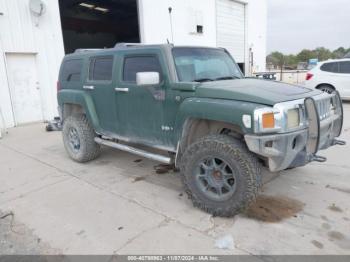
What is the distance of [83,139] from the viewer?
5.01 m

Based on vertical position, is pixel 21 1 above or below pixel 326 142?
above

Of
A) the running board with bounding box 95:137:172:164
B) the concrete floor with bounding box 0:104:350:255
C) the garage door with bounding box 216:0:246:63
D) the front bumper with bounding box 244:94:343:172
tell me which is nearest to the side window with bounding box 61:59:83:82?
the running board with bounding box 95:137:172:164

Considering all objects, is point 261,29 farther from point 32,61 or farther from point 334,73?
point 32,61

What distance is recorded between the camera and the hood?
9.58ft

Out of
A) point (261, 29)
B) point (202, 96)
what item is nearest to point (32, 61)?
point (202, 96)

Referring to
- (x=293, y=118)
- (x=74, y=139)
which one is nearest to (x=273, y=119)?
(x=293, y=118)

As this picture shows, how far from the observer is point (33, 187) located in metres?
4.23

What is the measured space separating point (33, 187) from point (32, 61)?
20.6 ft

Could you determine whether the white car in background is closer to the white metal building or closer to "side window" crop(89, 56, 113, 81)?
the white metal building

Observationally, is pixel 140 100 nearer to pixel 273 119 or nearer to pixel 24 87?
pixel 273 119

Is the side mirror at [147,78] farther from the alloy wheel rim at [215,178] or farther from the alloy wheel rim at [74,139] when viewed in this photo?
the alloy wheel rim at [74,139]

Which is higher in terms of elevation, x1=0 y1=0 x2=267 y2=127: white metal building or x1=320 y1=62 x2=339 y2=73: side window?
x1=0 y1=0 x2=267 y2=127: white metal building

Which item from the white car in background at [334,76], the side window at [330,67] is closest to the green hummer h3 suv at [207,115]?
the white car in background at [334,76]

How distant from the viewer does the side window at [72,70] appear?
5.05 m
